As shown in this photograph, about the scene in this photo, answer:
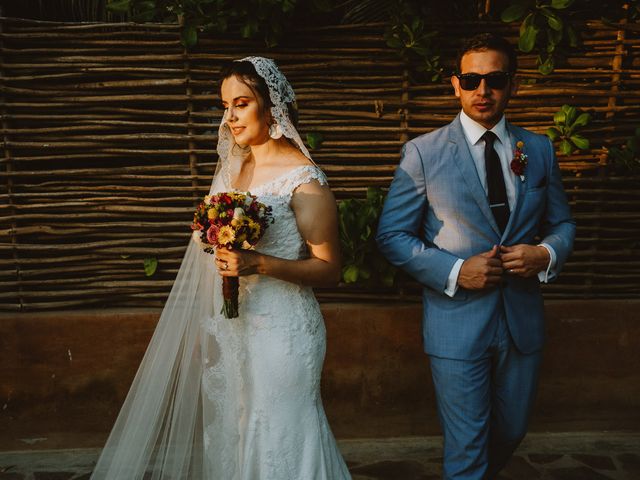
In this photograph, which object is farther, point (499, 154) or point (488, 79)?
point (499, 154)

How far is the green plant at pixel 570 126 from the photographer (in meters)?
3.53

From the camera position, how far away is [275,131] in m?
2.47

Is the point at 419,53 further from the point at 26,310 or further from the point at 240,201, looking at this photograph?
the point at 26,310

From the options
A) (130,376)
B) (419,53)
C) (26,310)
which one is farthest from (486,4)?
(26,310)

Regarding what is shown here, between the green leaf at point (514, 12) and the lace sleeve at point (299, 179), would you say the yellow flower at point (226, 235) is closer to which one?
the lace sleeve at point (299, 179)

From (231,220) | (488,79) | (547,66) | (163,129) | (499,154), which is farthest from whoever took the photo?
(163,129)

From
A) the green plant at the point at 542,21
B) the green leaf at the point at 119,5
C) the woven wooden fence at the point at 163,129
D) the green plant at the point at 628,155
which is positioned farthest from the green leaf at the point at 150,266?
the green plant at the point at 628,155

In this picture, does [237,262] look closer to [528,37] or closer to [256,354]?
[256,354]

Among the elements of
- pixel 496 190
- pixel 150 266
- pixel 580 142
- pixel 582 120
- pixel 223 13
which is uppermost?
pixel 223 13

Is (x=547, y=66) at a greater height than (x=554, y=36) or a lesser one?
lesser

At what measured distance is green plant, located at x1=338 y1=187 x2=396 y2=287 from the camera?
336 cm

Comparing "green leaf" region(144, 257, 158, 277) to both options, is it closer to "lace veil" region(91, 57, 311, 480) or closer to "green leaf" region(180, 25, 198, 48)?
"lace veil" region(91, 57, 311, 480)

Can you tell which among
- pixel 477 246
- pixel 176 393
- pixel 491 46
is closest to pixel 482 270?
pixel 477 246

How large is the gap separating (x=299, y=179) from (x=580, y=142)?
1.99 m
